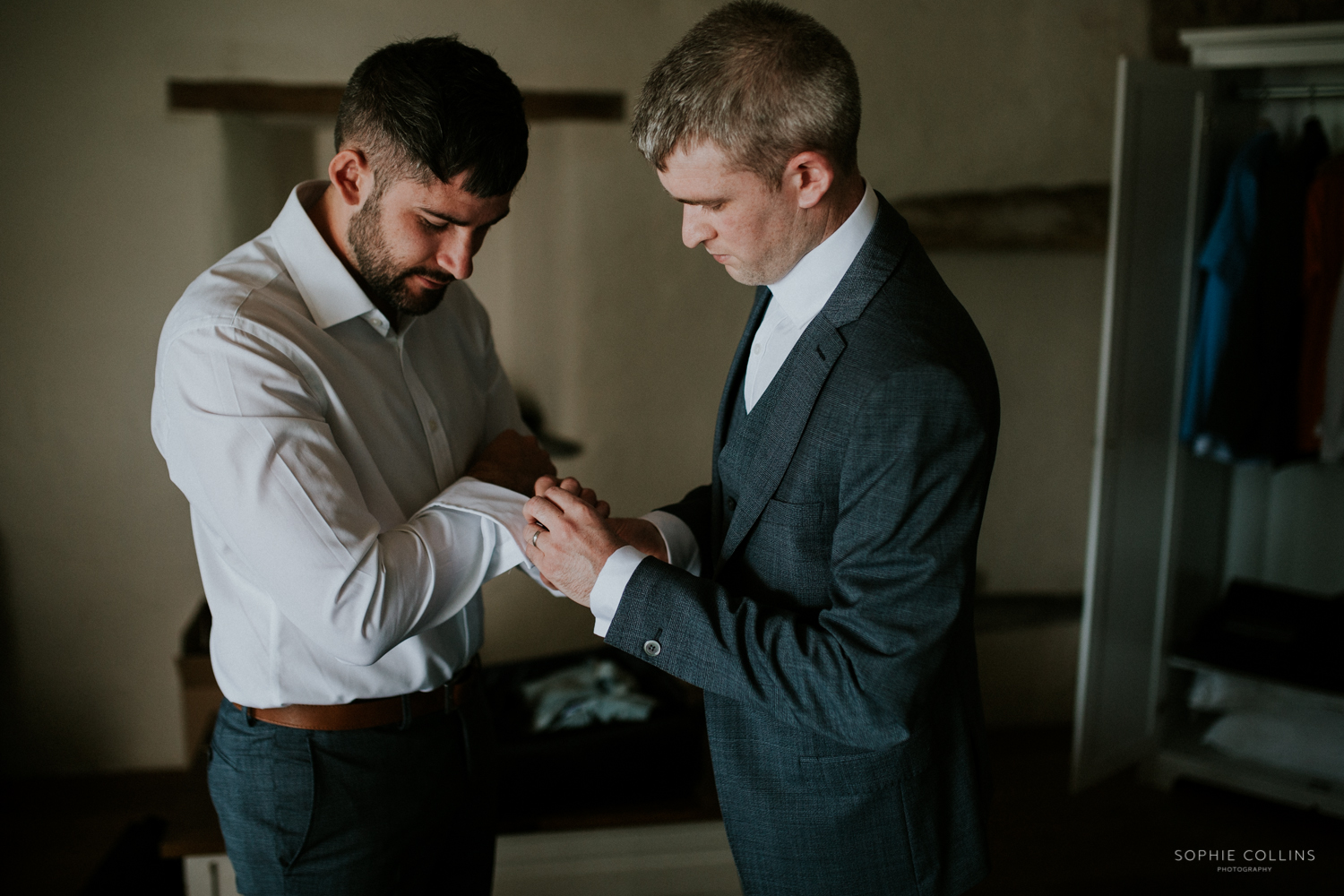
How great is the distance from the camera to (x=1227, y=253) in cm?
303

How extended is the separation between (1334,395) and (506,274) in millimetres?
2694

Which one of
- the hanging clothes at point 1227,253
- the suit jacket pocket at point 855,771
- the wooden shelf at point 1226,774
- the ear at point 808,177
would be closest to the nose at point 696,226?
the ear at point 808,177

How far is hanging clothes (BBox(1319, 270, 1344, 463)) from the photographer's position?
2.99 m

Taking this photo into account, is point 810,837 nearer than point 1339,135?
Yes

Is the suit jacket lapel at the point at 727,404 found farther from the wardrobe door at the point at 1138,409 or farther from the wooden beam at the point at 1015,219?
the wooden beam at the point at 1015,219

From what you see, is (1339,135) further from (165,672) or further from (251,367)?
(165,672)

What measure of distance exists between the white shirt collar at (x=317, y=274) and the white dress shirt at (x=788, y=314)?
57cm

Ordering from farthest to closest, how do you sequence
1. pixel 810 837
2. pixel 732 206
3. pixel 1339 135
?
pixel 1339 135, pixel 810 837, pixel 732 206

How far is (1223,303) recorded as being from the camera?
3.07 meters

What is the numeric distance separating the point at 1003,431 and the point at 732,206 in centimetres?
268

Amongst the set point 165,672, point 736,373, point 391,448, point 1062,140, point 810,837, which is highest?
point 1062,140

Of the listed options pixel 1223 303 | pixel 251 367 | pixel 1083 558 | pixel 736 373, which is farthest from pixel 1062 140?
pixel 251 367

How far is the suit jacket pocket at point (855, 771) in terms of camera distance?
1290 millimetres

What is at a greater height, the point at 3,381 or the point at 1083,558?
the point at 3,381
